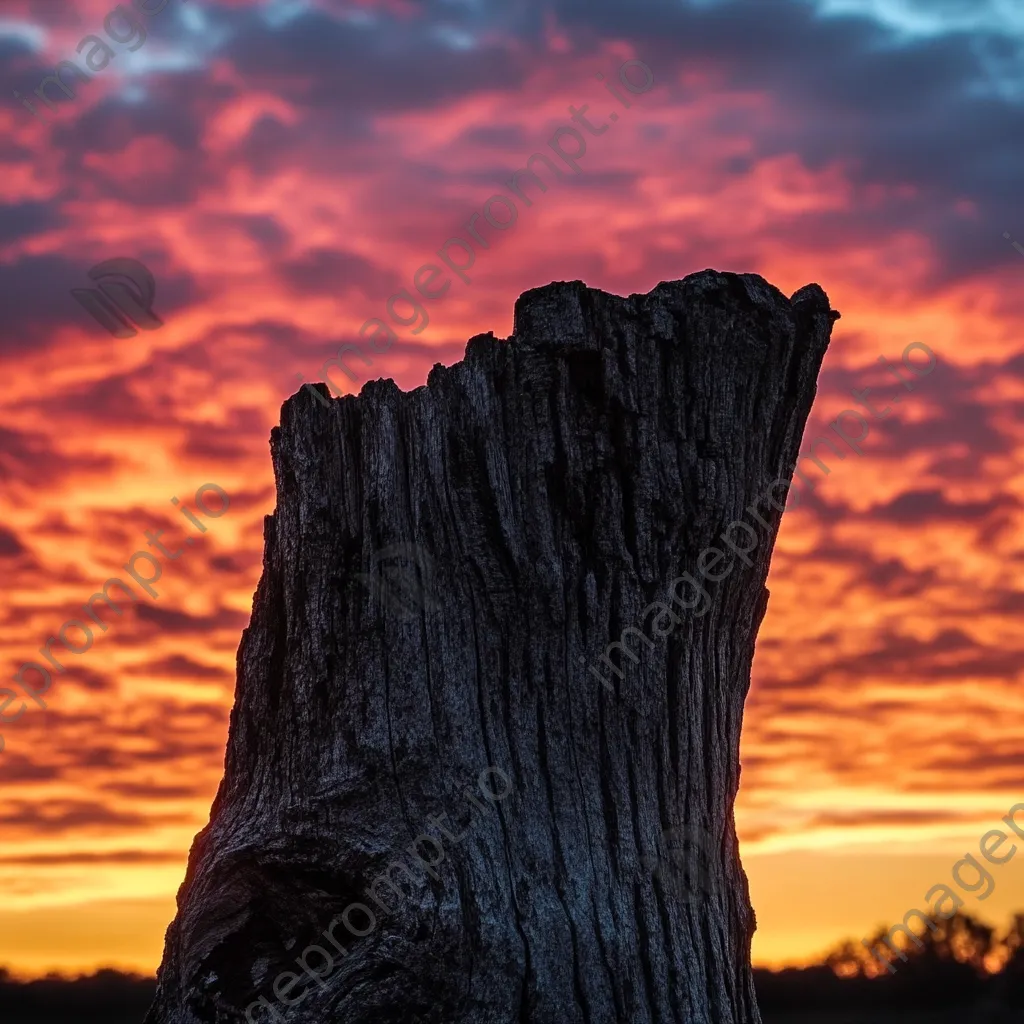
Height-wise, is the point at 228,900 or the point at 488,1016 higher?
the point at 228,900

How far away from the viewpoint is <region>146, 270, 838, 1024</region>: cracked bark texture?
553 centimetres

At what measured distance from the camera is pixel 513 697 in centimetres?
575

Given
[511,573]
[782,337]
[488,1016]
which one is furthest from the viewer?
[782,337]

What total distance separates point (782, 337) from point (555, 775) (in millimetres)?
2350

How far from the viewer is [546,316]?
5898 mm

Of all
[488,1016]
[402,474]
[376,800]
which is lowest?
[488,1016]

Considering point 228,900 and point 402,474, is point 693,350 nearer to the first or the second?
point 402,474

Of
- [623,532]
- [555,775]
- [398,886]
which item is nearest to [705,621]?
[623,532]

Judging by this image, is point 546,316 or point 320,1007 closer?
point 320,1007

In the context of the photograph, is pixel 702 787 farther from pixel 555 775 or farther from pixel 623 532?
pixel 623 532

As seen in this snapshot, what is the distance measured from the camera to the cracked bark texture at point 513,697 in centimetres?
553

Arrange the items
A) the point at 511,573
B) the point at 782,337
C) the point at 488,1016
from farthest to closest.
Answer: the point at 782,337 < the point at 511,573 < the point at 488,1016

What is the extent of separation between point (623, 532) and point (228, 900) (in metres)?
2.48

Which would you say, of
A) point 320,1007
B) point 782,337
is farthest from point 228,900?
point 782,337
